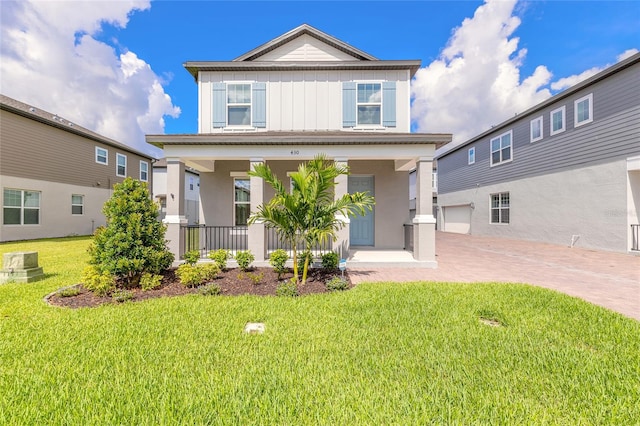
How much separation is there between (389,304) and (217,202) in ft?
26.1

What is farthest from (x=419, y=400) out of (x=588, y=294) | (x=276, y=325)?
(x=588, y=294)

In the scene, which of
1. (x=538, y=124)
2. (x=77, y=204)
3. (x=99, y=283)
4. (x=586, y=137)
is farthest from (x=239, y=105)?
(x=538, y=124)

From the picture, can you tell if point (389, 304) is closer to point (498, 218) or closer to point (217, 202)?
point (217, 202)

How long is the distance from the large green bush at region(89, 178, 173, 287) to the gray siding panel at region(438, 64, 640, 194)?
51.7ft

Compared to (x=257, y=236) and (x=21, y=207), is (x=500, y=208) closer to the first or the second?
(x=257, y=236)

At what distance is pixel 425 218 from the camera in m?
7.57

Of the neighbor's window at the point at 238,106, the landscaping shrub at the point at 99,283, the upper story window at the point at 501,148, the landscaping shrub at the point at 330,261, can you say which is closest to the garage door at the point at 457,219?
the upper story window at the point at 501,148

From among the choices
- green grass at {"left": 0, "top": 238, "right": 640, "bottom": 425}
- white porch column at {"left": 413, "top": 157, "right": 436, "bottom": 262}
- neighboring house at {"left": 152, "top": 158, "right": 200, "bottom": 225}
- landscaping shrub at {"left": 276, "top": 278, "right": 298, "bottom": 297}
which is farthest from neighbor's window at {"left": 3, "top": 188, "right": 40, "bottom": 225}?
white porch column at {"left": 413, "top": 157, "right": 436, "bottom": 262}

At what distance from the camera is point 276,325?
12.5ft

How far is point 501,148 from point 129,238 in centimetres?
1923

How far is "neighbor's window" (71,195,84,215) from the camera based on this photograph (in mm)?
16375

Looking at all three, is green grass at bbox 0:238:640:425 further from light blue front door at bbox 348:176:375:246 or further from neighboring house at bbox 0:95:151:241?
neighboring house at bbox 0:95:151:241

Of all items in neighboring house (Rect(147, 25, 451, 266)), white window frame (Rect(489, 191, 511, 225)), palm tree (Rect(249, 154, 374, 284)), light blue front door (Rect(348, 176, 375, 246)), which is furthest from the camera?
white window frame (Rect(489, 191, 511, 225))

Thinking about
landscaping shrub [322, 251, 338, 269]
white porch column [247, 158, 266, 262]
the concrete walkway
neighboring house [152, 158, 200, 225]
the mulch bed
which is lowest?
the concrete walkway
